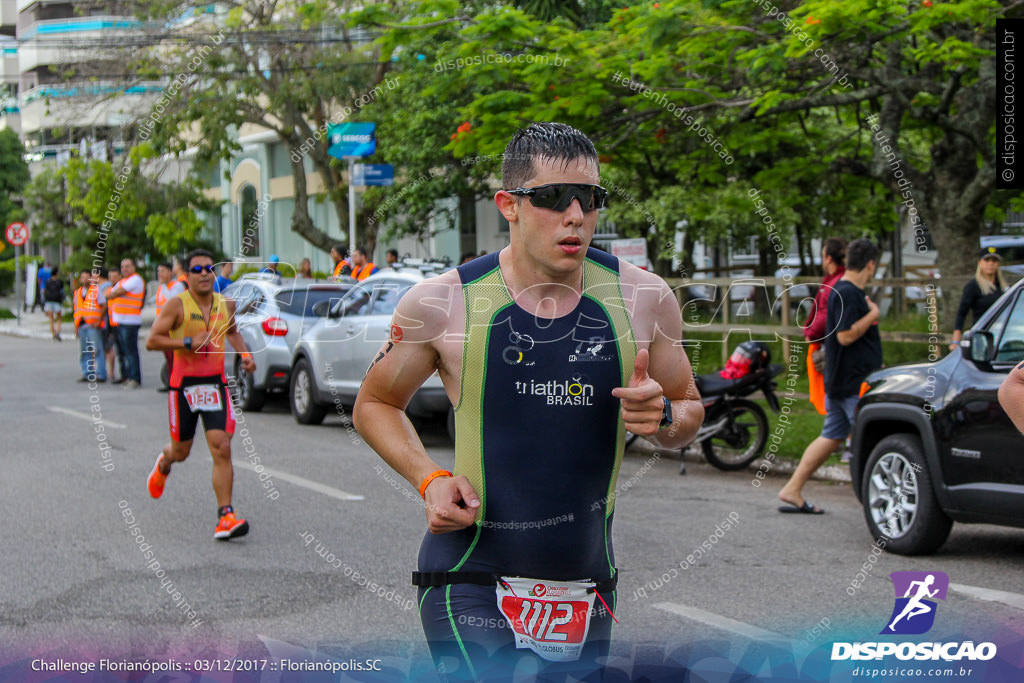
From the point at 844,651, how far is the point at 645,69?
1031cm

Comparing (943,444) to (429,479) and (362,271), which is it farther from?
(362,271)

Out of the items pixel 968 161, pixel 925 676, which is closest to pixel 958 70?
Result: pixel 968 161

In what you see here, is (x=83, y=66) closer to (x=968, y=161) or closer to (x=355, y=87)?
(x=355, y=87)

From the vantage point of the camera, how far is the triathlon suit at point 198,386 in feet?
26.0

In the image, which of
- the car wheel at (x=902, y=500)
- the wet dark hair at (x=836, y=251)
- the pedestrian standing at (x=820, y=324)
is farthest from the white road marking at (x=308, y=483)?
the wet dark hair at (x=836, y=251)

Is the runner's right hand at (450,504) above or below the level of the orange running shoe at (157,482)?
above

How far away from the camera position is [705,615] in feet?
19.3

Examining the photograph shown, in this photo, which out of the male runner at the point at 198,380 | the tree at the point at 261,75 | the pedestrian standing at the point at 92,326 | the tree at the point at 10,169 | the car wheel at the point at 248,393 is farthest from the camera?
the tree at the point at 10,169

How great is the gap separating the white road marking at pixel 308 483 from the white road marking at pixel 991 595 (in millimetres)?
4571

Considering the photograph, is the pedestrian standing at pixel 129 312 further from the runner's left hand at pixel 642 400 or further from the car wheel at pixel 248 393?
the runner's left hand at pixel 642 400

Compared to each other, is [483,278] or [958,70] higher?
[958,70]

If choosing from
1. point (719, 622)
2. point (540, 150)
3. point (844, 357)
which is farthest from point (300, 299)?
point (540, 150)

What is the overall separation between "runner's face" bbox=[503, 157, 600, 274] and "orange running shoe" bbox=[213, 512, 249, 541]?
5.32 meters

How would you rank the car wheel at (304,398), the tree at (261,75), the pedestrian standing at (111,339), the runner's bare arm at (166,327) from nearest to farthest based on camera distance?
the runner's bare arm at (166,327)
the car wheel at (304,398)
the pedestrian standing at (111,339)
the tree at (261,75)
